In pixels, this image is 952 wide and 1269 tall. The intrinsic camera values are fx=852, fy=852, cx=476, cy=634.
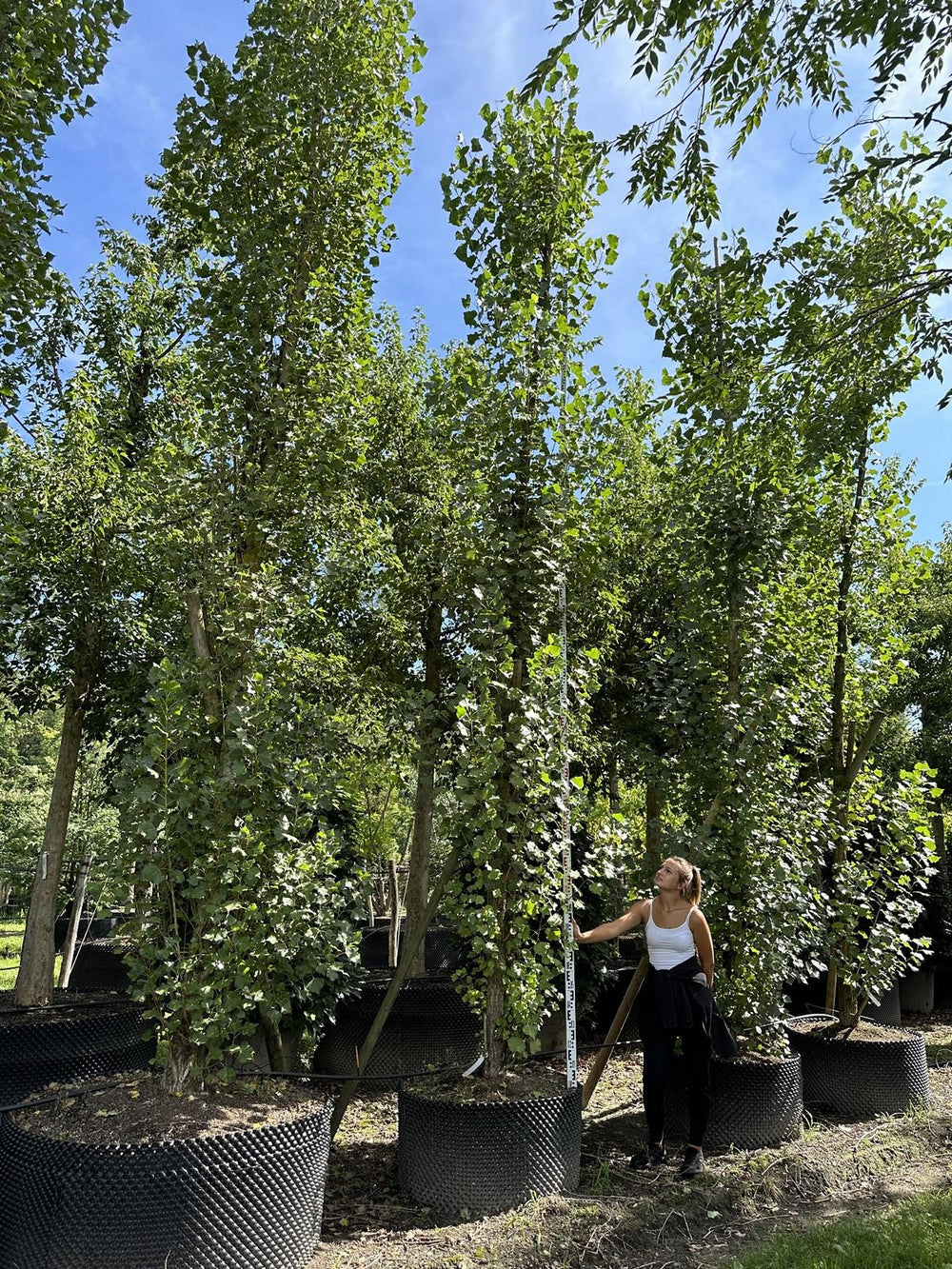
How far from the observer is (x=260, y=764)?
3441mm

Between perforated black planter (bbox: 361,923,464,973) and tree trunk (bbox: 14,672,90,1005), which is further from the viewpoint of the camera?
perforated black planter (bbox: 361,923,464,973)

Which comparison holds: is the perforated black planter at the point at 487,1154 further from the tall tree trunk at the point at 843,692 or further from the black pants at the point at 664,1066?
the tall tree trunk at the point at 843,692

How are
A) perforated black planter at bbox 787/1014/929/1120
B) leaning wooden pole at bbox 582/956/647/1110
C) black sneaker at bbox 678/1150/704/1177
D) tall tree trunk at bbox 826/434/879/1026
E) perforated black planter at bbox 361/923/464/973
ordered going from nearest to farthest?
black sneaker at bbox 678/1150/704/1177 < leaning wooden pole at bbox 582/956/647/1110 < perforated black planter at bbox 787/1014/929/1120 < tall tree trunk at bbox 826/434/879/1026 < perforated black planter at bbox 361/923/464/973

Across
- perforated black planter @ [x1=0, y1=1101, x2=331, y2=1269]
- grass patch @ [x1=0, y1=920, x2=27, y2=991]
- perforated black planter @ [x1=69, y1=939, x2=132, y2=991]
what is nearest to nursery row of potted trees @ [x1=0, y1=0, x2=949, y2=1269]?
perforated black planter @ [x1=0, y1=1101, x2=331, y2=1269]

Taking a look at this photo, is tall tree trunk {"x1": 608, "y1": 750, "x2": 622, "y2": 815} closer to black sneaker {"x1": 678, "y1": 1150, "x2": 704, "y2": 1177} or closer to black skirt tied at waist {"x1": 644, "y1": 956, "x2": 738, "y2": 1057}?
black skirt tied at waist {"x1": 644, "y1": 956, "x2": 738, "y2": 1057}

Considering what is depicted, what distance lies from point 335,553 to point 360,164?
6.27 feet

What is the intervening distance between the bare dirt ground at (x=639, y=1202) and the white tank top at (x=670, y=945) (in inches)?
33.6

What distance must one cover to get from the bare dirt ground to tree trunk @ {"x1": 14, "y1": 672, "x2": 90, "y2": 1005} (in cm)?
331

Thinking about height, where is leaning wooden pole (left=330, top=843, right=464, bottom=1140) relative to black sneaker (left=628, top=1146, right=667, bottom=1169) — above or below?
above

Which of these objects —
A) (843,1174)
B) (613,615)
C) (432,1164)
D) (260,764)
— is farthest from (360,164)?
(843,1174)

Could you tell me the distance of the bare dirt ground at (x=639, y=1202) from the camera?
113 inches

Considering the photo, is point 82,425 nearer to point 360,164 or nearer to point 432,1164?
point 360,164

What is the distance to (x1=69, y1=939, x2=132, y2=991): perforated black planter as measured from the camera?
880 cm

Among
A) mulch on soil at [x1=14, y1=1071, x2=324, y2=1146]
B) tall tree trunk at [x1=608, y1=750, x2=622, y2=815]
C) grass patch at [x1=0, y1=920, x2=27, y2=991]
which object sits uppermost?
tall tree trunk at [x1=608, y1=750, x2=622, y2=815]
